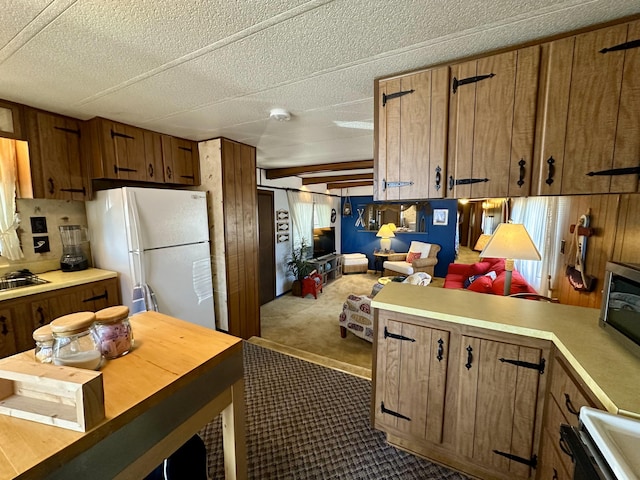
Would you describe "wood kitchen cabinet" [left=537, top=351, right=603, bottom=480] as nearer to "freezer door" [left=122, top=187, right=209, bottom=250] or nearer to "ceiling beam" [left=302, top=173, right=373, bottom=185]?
"freezer door" [left=122, top=187, right=209, bottom=250]

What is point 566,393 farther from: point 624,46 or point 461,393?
point 624,46

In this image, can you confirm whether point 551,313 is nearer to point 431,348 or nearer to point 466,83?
point 431,348

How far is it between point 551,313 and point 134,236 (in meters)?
2.94

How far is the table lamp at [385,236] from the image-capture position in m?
6.93

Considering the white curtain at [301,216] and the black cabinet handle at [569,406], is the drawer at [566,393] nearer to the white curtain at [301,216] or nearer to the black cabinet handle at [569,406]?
the black cabinet handle at [569,406]

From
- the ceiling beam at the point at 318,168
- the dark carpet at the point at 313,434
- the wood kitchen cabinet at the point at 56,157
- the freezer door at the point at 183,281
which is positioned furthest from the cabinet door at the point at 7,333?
the ceiling beam at the point at 318,168

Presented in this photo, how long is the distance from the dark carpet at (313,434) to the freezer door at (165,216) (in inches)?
57.6

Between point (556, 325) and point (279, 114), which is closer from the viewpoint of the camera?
point (556, 325)

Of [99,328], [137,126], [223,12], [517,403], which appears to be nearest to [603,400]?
[517,403]

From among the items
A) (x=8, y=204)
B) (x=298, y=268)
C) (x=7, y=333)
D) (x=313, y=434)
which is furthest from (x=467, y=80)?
(x=298, y=268)

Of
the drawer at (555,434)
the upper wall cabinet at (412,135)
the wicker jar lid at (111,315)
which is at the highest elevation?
the upper wall cabinet at (412,135)

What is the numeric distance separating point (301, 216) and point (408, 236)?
3052 mm

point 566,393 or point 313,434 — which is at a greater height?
point 566,393

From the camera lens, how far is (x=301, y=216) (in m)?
6.02
